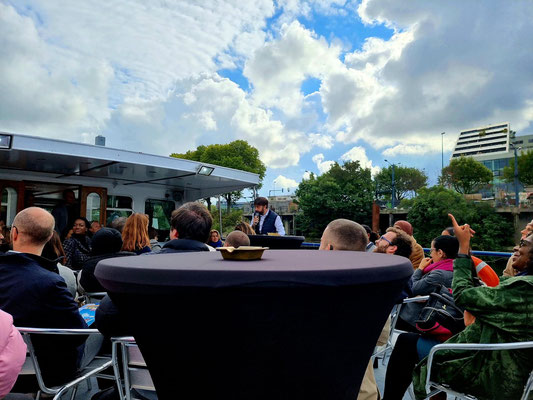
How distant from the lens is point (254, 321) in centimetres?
83

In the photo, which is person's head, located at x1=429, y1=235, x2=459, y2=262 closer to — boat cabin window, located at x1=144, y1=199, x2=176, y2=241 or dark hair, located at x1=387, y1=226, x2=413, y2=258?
dark hair, located at x1=387, y1=226, x2=413, y2=258

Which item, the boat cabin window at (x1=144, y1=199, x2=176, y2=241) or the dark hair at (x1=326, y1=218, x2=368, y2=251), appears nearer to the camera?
the dark hair at (x1=326, y1=218, x2=368, y2=251)

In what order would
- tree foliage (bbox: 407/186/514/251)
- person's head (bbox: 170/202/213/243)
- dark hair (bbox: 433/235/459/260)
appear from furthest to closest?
tree foliage (bbox: 407/186/514/251) < dark hair (bbox: 433/235/459/260) < person's head (bbox: 170/202/213/243)

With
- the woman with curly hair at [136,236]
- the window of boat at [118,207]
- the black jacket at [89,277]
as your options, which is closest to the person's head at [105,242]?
the black jacket at [89,277]

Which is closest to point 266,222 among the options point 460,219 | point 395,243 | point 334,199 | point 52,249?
point 395,243

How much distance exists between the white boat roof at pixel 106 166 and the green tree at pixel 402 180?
69.2 metres

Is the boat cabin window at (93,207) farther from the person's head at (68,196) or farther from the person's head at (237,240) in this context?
the person's head at (237,240)

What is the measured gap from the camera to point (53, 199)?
871 centimetres

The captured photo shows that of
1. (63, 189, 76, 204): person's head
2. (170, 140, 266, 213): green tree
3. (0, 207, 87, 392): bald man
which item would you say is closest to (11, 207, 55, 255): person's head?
(0, 207, 87, 392): bald man

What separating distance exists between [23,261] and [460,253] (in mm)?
2488

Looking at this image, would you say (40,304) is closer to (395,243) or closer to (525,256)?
(525,256)

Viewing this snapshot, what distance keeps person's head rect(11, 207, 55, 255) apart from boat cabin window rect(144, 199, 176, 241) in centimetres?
775

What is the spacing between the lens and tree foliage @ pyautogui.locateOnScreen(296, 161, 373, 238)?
176ft

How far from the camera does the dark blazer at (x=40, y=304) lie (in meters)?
2.16
